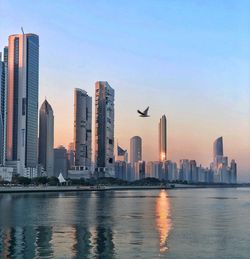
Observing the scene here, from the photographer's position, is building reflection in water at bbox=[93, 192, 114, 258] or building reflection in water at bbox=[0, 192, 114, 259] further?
building reflection in water at bbox=[93, 192, 114, 258]

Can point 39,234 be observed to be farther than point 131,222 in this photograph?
No

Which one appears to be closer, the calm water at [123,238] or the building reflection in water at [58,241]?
the building reflection in water at [58,241]

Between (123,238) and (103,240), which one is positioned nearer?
(103,240)

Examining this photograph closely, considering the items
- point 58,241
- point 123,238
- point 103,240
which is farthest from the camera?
point 123,238

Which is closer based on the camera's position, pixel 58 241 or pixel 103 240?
pixel 58 241

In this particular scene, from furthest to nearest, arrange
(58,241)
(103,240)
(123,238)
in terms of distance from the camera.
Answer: (123,238) → (103,240) → (58,241)

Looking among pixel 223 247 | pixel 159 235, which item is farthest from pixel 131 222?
pixel 223 247

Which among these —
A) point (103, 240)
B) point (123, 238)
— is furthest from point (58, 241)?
point (123, 238)

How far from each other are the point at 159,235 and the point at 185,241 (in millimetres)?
5023

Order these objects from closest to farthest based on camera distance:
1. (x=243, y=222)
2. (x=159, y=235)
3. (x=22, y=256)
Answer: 1. (x=22, y=256)
2. (x=159, y=235)
3. (x=243, y=222)

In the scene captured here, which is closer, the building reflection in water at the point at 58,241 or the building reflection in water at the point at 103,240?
the building reflection in water at the point at 58,241

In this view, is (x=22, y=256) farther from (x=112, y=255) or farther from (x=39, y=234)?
(x=39, y=234)

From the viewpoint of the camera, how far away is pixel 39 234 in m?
55.1

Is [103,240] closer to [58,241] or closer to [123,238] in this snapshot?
[123,238]
